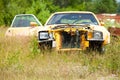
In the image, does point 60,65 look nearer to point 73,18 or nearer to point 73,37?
point 73,37

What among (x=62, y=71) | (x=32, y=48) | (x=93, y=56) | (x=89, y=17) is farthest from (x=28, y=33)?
(x=62, y=71)

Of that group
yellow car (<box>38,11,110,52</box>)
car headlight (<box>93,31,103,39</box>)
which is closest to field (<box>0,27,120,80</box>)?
yellow car (<box>38,11,110,52</box>)

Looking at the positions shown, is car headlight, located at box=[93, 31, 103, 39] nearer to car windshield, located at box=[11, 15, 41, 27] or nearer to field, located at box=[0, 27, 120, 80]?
field, located at box=[0, 27, 120, 80]

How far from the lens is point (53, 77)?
30.8ft

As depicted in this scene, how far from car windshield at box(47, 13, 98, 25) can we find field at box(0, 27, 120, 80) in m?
1.92

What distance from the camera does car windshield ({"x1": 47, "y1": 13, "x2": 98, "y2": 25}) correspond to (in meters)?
14.5

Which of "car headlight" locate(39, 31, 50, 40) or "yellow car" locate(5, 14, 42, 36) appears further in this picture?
"yellow car" locate(5, 14, 42, 36)

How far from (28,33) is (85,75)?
22.9 ft

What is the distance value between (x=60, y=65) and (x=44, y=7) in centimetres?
3581

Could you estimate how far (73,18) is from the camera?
14.8 m

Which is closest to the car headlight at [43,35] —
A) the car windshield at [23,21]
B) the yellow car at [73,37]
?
the yellow car at [73,37]

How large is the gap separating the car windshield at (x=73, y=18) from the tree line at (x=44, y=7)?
25.0m

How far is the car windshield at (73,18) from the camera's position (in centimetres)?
1452

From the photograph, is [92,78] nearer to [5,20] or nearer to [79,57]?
[79,57]
